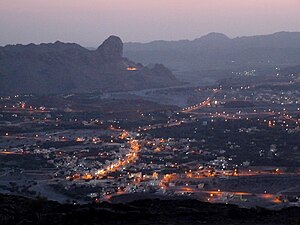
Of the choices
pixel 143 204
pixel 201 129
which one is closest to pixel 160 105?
pixel 201 129

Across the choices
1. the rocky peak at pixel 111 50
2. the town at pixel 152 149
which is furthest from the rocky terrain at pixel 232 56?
the town at pixel 152 149

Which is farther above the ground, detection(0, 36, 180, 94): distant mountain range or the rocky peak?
the rocky peak

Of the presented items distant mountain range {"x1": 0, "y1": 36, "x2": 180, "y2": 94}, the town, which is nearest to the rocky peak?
distant mountain range {"x1": 0, "y1": 36, "x2": 180, "y2": 94}

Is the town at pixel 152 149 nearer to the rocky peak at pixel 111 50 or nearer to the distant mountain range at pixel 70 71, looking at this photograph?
the distant mountain range at pixel 70 71

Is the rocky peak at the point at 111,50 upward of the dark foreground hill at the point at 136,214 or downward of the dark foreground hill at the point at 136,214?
upward

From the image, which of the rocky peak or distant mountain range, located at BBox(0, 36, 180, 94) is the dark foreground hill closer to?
distant mountain range, located at BBox(0, 36, 180, 94)

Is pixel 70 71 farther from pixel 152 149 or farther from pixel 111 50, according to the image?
pixel 152 149
